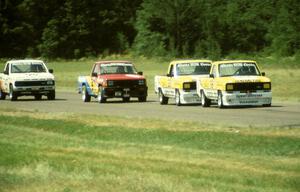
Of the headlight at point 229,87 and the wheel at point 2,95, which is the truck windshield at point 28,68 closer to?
the wheel at point 2,95

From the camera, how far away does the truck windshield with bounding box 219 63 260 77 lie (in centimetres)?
3102

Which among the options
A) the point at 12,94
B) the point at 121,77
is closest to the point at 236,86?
the point at 121,77

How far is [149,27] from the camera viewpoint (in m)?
104

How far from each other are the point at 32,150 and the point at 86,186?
19.7ft

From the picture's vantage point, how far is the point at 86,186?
12203 mm

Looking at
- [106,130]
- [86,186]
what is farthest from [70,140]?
[86,186]

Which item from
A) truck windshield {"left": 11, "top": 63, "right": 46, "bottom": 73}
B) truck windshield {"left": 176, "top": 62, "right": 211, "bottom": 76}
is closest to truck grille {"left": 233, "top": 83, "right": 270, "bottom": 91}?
truck windshield {"left": 176, "top": 62, "right": 211, "bottom": 76}

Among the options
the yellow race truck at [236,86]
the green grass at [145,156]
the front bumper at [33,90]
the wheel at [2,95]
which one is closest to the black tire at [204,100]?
the yellow race truck at [236,86]

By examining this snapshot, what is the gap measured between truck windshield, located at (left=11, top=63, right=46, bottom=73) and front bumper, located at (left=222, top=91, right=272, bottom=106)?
1306cm

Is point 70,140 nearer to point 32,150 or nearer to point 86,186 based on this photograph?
point 32,150

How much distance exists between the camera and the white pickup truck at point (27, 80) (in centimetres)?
3919

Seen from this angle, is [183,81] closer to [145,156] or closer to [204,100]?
[204,100]

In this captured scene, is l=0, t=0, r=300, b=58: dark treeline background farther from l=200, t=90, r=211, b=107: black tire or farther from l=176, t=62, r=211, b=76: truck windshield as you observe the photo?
l=200, t=90, r=211, b=107: black tire

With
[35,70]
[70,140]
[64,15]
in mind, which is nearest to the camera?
[70,140]
